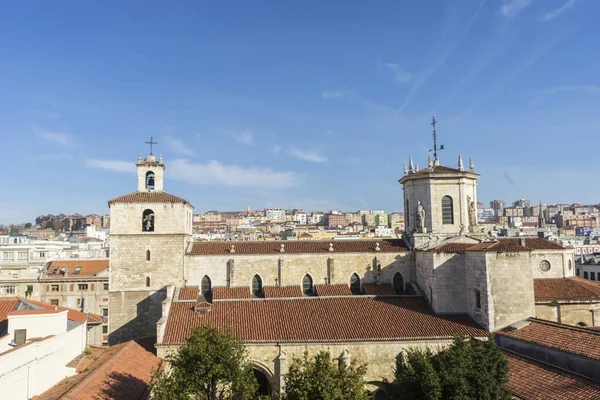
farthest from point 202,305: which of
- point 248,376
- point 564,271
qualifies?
point 564,271

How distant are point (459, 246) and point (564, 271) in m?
10.4

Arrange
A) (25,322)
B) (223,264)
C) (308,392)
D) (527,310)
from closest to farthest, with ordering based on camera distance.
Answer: (308,392), (25,322), (527,310), (223,264)

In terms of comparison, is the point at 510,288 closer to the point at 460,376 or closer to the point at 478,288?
the point at 478,288

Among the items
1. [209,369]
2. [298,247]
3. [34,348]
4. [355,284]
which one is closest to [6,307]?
[34,348]

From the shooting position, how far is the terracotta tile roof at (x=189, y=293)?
2850 centimetres

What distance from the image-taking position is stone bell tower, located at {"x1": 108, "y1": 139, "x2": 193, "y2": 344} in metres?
29.7

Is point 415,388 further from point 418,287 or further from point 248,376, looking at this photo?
point 418,287

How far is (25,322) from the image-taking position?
20.8 metres

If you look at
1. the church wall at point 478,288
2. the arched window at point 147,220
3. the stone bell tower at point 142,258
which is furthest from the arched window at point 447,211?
the arched window at point 147,220

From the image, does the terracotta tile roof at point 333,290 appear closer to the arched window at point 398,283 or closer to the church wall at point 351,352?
the arched window at point 398,283

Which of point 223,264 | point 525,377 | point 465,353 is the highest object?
point 223,264

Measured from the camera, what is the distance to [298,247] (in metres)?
31.5

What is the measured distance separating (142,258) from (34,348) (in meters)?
11.8

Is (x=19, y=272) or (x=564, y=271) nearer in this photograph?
(x=564, y=271)
